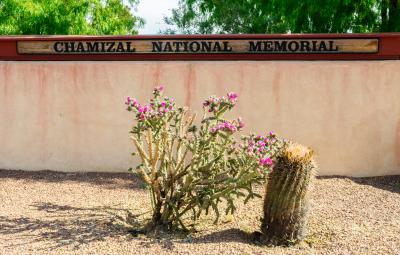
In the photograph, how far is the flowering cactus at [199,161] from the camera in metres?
5.94

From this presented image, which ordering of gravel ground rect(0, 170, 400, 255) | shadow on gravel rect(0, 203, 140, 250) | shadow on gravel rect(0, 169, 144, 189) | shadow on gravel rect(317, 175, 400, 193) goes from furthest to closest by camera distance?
shadow on gravel rect(0, 169, 144, 189) → shadow on gravel rect(317, 175, 400, 193) → shadow on gravel rect(0, 203, 140, 250) → gravel ground rect(0, 170, 400, 255)

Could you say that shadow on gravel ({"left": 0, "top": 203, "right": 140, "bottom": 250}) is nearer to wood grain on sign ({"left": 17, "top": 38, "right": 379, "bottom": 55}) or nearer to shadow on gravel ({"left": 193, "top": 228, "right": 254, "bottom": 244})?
shadow on gravel ({"left": 193, "top": 228, "right": 254, "bottom": 244})

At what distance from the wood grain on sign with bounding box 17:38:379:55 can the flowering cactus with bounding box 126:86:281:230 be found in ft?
8.41

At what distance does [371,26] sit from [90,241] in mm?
8818

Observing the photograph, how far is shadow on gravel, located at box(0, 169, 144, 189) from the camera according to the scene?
8422mm

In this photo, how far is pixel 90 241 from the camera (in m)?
5.75

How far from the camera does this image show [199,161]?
6.15m

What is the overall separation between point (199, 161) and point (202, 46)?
9.71 feet

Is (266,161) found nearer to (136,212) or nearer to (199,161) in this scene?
(199,161)

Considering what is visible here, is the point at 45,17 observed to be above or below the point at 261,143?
above

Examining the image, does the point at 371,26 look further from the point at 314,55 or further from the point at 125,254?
the point at 125,254

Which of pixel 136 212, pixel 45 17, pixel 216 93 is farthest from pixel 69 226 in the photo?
pixel 45 17

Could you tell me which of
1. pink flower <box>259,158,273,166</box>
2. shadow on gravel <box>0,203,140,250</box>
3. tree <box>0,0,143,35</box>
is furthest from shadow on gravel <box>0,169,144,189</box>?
tree <box>0,0,143,35</box>

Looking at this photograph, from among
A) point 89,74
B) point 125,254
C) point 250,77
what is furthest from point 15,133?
point 125,254
